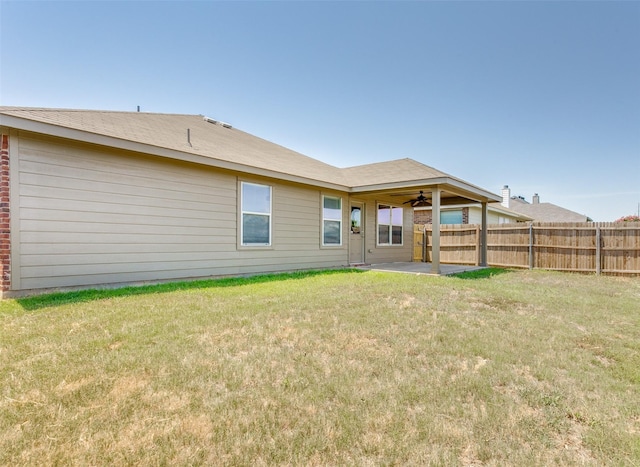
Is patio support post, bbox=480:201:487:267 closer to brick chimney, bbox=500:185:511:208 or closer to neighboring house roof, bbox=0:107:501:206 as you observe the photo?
neighboring house roof, bbox=0:107:501:206

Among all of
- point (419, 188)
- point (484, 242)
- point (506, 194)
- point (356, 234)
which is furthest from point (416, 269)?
point (506, 194)

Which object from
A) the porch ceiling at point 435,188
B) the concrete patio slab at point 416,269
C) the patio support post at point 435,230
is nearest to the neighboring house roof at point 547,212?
the porch ceiling at point 435,188

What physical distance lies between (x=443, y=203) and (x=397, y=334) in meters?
10.4

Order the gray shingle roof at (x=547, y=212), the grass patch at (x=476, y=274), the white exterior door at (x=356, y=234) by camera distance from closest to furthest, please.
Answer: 1. the grass patch at (x=476, y=274)
2. the white exterior door at (x=356, y=234)
3. the gray shingle roof at (x=547, y=212)

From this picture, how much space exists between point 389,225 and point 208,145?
745 cm

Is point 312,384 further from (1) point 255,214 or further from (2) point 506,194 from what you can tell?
(2) point 506,194

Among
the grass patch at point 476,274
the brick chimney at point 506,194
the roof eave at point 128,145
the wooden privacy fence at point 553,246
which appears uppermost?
the brick chimney at point 506,194

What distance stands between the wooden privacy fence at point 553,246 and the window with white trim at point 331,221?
5575 millimetres

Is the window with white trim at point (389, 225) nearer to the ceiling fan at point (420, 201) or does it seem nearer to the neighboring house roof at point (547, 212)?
the ceiling fan at point (420, 201)

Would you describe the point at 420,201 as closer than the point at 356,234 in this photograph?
No

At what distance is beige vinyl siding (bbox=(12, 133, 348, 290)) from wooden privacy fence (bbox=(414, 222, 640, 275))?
28.2 feet

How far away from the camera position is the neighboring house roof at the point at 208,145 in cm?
521

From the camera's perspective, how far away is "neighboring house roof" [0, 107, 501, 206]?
5.21 metres

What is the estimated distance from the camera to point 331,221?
1036cm
